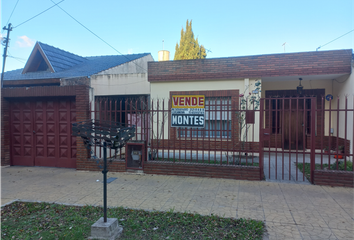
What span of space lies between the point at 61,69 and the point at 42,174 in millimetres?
5858

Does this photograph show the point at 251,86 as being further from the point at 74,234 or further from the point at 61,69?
the point at 61,69

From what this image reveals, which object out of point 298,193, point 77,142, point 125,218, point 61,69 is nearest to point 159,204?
point 125,218

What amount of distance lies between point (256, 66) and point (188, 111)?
12.4ft

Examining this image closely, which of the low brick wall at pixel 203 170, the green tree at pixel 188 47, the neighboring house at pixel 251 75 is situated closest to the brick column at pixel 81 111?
the low brick wall at pixel 203 170

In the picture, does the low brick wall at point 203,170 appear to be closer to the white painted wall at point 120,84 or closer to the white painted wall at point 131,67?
the white painted wall at point 120,84

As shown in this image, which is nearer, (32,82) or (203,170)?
(203,170)

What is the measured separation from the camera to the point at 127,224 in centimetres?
392

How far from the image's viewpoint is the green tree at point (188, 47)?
27.5 meters

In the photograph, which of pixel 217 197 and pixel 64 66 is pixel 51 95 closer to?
pixel 64 66

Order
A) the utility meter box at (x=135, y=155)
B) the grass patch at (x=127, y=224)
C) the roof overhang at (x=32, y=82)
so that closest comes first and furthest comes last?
the grass patch at (x=127, y=224)
the utility meter box at (x=135, y=155)
the roof overhang at (x=32, y=82)

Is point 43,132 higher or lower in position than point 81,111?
lower

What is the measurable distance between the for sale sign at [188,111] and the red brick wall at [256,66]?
2.80 metres

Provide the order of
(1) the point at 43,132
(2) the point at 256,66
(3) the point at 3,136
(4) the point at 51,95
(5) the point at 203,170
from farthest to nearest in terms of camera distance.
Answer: (2) the point at 256,66, (3) the point at 3,136, (1) the point at 43,132, (4) the point at 51,95, (5) the point at 203,170

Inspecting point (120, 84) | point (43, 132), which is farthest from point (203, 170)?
point (120, 84)
